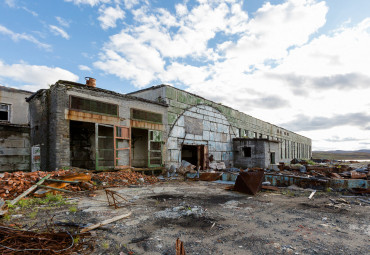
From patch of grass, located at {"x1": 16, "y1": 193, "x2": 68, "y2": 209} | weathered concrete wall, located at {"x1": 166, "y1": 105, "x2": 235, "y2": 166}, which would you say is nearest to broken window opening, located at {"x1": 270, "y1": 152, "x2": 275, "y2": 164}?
weathered concrete wall, located at {"x1": 166, "y1": 105, "x2": 235, "y2": 166}

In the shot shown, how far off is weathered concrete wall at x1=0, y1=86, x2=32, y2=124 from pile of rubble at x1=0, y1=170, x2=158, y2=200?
8.99 metres

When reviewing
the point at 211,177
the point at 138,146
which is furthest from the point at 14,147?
the point at 211,177

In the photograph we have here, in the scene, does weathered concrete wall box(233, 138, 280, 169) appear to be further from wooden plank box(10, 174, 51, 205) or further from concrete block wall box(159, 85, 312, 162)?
wooden plank box(10, 174, 51, 205)

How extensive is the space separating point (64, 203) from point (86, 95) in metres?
5.53

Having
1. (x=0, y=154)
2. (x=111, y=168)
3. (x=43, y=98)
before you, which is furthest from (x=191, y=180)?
(x=0, y=154)

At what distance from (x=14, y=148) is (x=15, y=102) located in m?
4.88

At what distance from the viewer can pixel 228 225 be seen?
3.95 m

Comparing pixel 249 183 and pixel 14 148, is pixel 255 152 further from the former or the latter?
pixel 14 148

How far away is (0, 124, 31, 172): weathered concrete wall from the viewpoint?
1104cm

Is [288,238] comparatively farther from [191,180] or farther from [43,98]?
[43,98]

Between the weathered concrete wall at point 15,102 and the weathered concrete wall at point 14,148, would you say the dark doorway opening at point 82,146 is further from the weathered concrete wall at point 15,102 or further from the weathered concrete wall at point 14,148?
the weathered concrete wall at point 15,102

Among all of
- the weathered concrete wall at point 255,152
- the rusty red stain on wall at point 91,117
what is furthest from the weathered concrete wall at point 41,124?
the weathered concrete wall at point 255,152

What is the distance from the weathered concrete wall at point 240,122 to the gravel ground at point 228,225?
8.32 metres

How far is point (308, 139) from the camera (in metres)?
47.1
